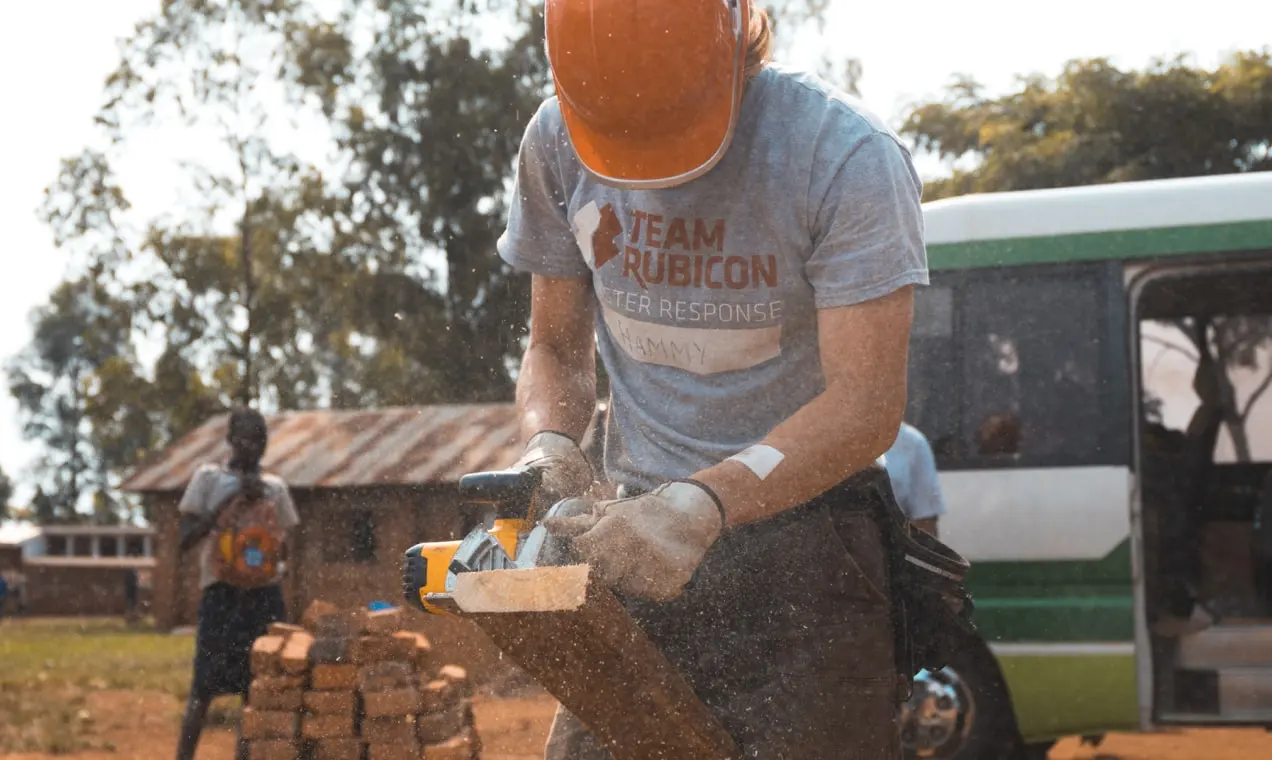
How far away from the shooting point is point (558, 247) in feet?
8.01

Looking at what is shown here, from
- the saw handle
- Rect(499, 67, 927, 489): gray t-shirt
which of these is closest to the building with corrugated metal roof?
Rect(499, 67, 927, 489): gray t-shirt

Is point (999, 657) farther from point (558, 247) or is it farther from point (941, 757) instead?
point (558, 247)

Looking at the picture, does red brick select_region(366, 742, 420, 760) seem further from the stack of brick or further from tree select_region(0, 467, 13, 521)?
tree select_region(0, 467, 13, 521)

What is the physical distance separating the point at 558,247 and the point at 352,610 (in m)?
4.59

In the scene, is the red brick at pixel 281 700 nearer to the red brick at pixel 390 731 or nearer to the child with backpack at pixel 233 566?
the child with backpack at pixel 233 566

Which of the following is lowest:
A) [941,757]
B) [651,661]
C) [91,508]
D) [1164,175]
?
[91,508]

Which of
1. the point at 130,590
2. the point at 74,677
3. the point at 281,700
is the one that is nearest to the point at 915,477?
the point at 281,700

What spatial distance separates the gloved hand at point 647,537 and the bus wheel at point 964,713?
4713 millimetres

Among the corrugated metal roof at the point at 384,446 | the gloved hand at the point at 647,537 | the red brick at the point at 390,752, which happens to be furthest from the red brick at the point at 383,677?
the corrugated metal roof at the point at 384,446

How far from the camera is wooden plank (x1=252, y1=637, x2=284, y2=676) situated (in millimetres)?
6434

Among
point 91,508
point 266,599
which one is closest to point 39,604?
point 91,508

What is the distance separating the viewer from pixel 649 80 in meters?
2.06

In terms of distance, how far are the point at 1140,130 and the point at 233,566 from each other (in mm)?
12779

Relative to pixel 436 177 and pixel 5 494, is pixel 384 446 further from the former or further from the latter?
pixel 5 494
